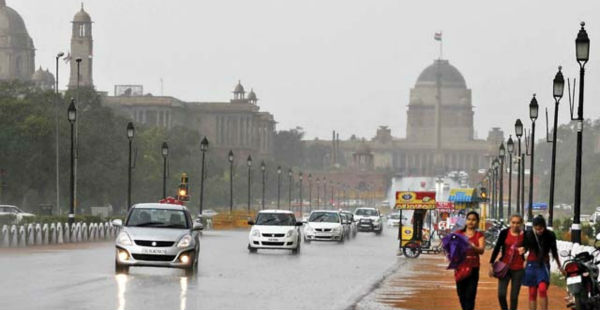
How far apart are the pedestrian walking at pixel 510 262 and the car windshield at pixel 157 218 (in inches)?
496

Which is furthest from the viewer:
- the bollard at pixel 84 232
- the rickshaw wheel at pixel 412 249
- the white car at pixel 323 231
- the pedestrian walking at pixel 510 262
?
the white car at pixel 323 231

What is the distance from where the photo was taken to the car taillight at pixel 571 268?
20344 mm

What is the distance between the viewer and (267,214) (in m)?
49.3

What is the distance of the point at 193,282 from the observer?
29.6 metres

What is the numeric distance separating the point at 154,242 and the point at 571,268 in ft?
41.9

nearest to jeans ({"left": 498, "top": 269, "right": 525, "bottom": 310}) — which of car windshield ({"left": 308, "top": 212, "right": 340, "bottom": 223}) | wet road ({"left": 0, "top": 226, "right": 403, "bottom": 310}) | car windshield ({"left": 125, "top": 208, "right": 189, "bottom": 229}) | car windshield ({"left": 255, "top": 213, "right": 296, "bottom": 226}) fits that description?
wet road ({"left": 0, "top": 226, "right": 403, "bottom": 310})

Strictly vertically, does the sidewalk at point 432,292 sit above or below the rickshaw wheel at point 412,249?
above

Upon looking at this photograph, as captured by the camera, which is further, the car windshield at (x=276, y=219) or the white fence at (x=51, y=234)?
the white fence at (x=51, y=234)

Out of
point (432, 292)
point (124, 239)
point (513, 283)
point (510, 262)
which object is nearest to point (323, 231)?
point (124, 239)

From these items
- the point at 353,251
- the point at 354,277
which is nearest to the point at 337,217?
the point at 353,251

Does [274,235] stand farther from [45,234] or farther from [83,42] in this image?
[83,42]

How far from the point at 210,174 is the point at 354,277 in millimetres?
125814

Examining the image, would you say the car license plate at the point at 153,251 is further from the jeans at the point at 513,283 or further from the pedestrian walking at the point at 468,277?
the pedestrian walking at the point at 468,277

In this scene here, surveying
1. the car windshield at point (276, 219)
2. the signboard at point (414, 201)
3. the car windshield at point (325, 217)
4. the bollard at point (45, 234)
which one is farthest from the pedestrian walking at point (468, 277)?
the car windshield at point (325, 217)
